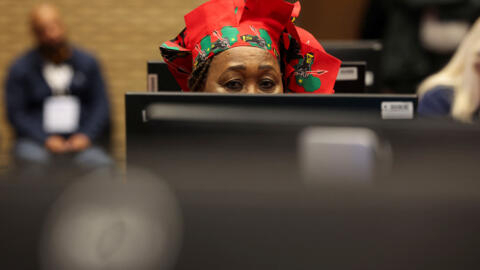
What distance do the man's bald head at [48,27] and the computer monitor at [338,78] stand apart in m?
1.78

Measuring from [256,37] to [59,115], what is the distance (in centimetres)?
180

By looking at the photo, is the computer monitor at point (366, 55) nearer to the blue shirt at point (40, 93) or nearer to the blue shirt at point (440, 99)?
the blue shirt at point (440, 99)

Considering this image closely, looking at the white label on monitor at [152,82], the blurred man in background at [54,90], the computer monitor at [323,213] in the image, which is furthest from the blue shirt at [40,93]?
the computer monitor at [323,213]

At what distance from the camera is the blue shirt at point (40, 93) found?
2.82 m

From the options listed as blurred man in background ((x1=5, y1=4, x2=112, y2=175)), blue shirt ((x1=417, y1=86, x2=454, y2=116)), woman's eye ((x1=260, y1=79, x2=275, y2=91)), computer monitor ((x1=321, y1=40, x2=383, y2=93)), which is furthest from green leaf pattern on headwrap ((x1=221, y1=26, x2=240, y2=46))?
blurred man in background ((x1=5, y1=4, x2=112, y2=175))

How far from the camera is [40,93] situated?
9.26 feet

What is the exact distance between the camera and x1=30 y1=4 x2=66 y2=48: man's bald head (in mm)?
3012

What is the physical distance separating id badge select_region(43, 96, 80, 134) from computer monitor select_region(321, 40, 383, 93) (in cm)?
162

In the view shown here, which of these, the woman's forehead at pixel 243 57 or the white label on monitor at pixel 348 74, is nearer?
the woman's forehead at pixel 243 57

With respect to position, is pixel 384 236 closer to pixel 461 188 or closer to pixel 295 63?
pixel 461 188

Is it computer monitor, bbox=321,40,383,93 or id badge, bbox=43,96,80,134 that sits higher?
computer monitor, bbox=321,40,383,93

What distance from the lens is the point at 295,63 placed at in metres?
1.33

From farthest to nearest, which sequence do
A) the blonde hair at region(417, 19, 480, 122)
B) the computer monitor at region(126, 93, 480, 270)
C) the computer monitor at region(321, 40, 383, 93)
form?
the blonde hair at region(417, 19, 480, 122) → the computer monitor at region(321, 40, 383, 93) → the computer monitor at region(126, 93, 480, 270)

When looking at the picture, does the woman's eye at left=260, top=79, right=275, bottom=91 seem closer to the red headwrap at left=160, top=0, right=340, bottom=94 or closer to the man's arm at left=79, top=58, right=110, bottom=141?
the red headwrap at left=160, top=0, right=340, bottom=94
